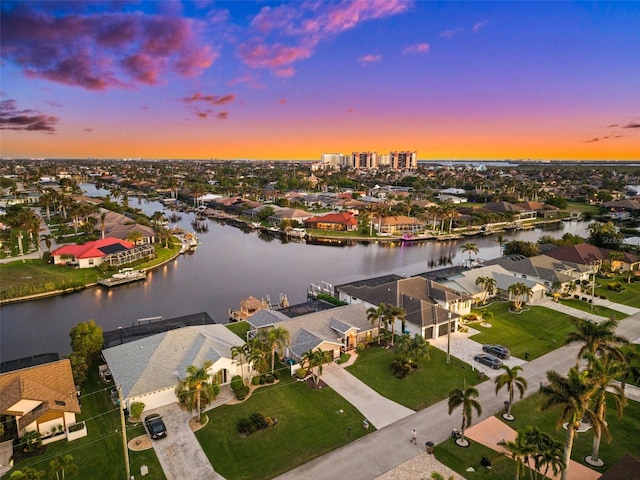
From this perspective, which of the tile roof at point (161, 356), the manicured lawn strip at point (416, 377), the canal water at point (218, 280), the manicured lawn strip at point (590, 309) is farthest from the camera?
the canal water at point (218, 280)

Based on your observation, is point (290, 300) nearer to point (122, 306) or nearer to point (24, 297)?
point (122, 306)

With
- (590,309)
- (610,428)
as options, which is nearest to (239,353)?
(610,428)

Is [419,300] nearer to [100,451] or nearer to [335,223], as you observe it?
[100,451]

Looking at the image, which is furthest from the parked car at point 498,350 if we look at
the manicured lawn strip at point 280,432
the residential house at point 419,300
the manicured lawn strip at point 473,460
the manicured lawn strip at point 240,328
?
the manicured lawn strip at point 240,328

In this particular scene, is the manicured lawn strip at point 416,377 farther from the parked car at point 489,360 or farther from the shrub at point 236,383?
the shrub at point 236,383

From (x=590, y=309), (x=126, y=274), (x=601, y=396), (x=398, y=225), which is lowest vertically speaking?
(x=590, y=309)

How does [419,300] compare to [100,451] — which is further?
[419,300]

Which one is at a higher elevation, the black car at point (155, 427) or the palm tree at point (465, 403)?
the palm tree at point (465, 403)
